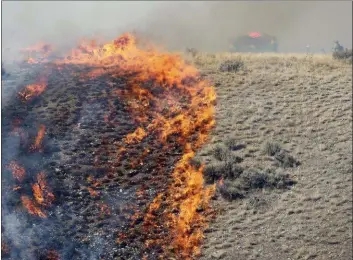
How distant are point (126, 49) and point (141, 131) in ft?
24.5

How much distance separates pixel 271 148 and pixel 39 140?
8.68 metres

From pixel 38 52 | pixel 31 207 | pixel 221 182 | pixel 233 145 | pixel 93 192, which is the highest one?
pixel 38 52

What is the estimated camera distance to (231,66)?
1022 inches

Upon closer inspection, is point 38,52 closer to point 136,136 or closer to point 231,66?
point 136,136

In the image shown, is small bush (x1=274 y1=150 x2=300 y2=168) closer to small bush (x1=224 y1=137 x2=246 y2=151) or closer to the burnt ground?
small bush (x1=224 y1=137 x2=246 y2=151)

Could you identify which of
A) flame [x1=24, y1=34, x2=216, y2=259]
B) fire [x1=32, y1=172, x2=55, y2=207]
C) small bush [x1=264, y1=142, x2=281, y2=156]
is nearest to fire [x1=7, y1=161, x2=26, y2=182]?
fire [x1=32, y1=172, x2=55, y2=207]

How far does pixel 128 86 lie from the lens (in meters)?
22.7

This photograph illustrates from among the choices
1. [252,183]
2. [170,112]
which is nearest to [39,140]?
[170,112]

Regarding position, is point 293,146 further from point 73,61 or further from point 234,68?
→ point 73,61

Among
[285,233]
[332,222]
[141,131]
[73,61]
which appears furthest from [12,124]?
[332,222]

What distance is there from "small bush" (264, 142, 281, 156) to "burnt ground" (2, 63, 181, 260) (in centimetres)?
338

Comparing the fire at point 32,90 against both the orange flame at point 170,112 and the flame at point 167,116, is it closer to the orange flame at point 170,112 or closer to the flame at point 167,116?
the flame at point 167,116

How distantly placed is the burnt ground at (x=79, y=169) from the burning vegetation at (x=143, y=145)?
6 cm

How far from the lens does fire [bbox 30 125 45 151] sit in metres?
18.0
